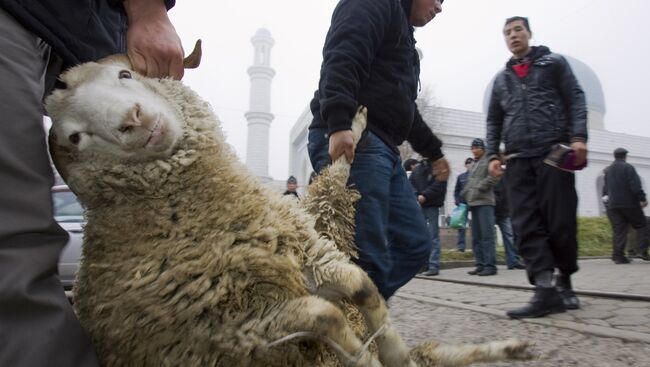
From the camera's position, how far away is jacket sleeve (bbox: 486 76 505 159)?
14.8 feet

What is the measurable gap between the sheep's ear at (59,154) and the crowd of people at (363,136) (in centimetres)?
14

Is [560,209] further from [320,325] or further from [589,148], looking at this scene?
[589,148]

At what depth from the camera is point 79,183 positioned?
1499 mm

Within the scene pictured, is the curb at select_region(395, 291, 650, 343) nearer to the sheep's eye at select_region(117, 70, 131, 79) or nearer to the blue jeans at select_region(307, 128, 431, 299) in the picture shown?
the blue jeans at select_region(307, 128, 431, 299)

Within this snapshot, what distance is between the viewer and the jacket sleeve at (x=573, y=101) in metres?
3.86

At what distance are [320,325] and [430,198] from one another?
6755 millimetres

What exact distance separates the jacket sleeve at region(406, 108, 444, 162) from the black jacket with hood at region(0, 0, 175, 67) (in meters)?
1.79

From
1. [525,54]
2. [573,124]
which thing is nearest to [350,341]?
[573,124]

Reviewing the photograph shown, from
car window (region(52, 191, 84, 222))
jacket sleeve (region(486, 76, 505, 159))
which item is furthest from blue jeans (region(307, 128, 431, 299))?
car window (region(52, 191, 84, 222))

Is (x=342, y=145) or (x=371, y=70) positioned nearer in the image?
(x=342, y=145)

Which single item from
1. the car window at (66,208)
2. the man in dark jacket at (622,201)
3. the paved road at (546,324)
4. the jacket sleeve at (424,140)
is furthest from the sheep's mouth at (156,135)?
the man in dark jacket at (622,201)

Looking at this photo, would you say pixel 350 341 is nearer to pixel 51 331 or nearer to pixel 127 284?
pixel 127 284

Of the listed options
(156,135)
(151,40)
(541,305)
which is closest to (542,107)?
(541,305)

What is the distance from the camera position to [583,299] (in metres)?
4.56
